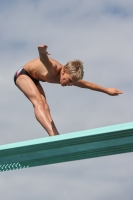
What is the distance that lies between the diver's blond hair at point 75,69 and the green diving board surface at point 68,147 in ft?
3.86

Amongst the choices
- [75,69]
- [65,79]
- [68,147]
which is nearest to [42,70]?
[65,79]

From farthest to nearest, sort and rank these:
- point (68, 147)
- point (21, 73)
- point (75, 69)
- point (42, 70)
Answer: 1. point (21, 73)
2. point (42, 70)
3. point (75, 69)
4. point (68, 147)

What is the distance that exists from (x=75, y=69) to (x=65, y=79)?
0.70ft

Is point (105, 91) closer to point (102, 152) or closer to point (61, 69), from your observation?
point (61, 69)

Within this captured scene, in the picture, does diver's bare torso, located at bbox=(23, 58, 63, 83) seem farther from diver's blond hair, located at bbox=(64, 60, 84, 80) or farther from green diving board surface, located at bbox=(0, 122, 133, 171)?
green diving board surface, located at bbox=(0, 122, 133, 171)

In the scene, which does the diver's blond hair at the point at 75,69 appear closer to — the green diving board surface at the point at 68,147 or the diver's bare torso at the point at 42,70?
the diver's bare torso at the point at 42,70

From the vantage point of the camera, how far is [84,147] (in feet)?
21.7

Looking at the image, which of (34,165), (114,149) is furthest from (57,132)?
(114,149)

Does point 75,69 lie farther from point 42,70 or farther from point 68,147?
point 68,147

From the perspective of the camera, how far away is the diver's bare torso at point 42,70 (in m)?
7.52

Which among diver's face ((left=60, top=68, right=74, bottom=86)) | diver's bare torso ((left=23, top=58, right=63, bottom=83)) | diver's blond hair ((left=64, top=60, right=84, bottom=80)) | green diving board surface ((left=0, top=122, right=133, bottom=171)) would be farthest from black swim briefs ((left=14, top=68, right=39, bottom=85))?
green diving board surface ((left=0, top=122, right=133, bottom=171))

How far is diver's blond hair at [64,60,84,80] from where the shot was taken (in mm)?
7332

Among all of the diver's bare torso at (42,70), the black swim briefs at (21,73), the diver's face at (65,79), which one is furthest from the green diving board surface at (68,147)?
the black swim briefs at (21,73)

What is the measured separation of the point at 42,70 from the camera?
7723 mm
